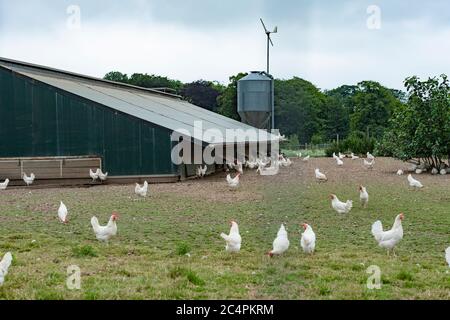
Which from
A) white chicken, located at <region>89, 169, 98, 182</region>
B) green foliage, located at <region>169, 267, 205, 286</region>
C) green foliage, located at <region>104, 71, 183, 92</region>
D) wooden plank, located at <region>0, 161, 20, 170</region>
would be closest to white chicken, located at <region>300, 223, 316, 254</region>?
green foliage, located at <region>169, 267, 205, 286</region>

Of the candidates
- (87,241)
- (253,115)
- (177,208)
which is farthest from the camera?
(253,115)

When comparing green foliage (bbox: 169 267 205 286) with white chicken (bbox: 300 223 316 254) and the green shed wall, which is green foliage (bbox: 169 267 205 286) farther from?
the green shed wall

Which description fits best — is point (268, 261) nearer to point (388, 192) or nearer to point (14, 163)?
point (388, 192)

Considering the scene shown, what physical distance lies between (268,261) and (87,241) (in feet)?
10.7

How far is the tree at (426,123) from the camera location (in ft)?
80.5

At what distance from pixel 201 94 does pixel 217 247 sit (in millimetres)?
58352

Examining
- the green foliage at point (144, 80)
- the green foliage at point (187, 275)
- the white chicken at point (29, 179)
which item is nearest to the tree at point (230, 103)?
the green foliage at point (144, 80)

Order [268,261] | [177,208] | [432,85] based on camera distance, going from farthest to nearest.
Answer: [432,85]
[177,208]
[268,261]

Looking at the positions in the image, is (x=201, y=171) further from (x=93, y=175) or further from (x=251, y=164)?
(x=251, y=164)

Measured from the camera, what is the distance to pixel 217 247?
337 inches

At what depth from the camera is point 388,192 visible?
16.7 metres

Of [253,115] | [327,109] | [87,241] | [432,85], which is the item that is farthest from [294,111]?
[87,241]

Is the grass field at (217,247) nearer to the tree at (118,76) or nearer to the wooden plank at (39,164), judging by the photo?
the wooden plank at (39,164)

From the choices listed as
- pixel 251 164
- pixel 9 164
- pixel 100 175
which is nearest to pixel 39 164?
pixel 9 164
